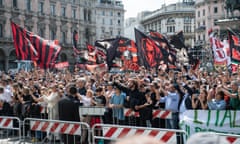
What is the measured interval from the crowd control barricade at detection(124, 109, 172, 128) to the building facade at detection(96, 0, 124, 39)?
8448cm

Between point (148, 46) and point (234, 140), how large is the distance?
10.5 m

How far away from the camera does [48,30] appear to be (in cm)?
6606

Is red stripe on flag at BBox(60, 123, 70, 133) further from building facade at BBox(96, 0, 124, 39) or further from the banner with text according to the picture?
building facade at BBox(96, 0, 124, 39)

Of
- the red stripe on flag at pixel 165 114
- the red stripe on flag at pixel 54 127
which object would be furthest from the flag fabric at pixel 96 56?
the red stripe on flag at pixel 54 127

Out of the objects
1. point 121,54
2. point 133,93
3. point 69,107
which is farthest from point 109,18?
point 69,107

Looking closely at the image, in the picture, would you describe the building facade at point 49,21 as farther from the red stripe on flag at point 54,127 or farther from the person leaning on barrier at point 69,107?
the person leaning on barrier at point 69,107

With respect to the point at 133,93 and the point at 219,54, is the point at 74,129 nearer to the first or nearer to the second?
the point at 133,93

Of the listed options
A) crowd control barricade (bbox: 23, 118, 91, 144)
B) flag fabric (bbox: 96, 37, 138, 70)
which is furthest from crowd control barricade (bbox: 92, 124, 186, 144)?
flag fabric (bbox: 96, 37, 138, 70)

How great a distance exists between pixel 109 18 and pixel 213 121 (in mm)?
90869

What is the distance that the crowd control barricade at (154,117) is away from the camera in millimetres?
9930

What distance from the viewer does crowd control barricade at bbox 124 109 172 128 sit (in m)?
9.93

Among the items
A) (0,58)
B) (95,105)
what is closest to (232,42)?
(95,105)

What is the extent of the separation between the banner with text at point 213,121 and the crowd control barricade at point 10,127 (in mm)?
3869

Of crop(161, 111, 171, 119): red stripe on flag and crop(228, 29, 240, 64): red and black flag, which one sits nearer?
crop(161, 111, 171, 119): red stripe on flag
